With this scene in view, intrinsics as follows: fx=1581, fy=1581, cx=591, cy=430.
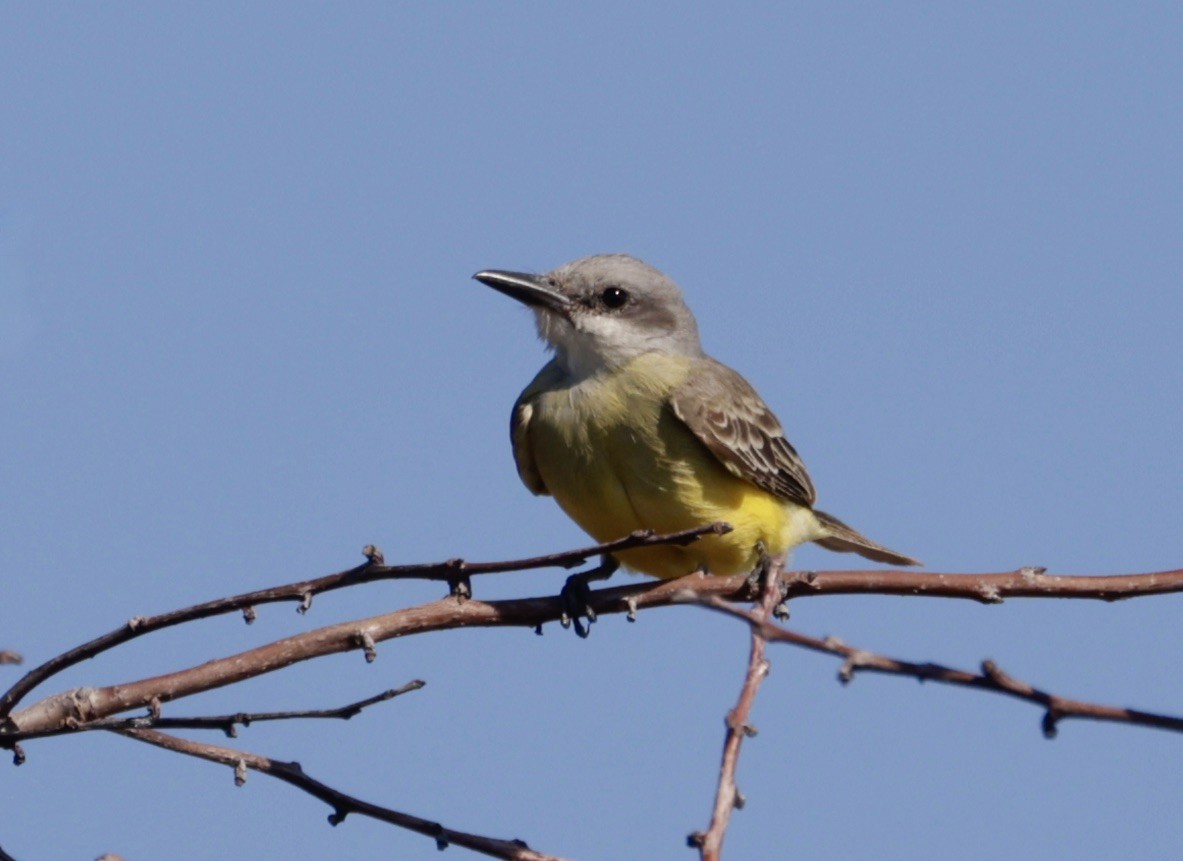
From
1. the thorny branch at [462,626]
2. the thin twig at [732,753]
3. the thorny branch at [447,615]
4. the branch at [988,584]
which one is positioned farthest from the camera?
the branch at [988,584]

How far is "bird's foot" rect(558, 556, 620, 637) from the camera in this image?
5.01 m

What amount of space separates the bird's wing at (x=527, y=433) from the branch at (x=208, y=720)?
4.18 metres

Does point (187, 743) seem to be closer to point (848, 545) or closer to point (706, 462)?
point (706, 462)

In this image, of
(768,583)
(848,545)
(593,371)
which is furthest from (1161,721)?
(848,545)

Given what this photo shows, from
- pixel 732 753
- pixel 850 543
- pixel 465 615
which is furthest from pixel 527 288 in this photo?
pixel 732 753

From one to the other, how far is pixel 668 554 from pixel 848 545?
1918 millimetres

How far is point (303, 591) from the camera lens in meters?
3.41

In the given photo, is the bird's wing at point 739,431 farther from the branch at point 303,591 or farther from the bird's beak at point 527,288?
the branch at point 303,591

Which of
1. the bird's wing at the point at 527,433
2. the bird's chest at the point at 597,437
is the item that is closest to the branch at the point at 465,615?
the bird's chest at the point at 597,437

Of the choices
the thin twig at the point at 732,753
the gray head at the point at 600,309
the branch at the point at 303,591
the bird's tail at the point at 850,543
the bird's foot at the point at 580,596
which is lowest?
the thin twig at the point at 732,753

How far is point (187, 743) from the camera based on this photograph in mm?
3666

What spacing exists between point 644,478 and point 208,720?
396cm

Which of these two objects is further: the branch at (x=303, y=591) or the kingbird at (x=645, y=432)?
the kingbird at (x=645, y=432)

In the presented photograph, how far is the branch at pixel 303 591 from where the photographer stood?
10.8 feet
